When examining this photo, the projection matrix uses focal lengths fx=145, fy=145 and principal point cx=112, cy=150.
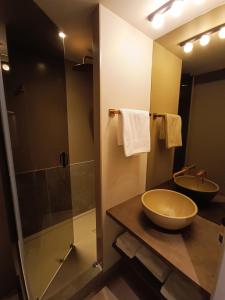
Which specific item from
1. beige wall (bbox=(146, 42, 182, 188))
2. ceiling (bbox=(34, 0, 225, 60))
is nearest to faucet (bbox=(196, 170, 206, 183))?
beige wall (bbox=(146, 42, 182, 188))

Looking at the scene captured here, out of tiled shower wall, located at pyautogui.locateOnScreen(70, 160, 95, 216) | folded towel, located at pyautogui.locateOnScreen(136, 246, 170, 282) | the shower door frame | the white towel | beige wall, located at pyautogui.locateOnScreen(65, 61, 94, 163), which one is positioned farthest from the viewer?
tiled shower wall, located at pyautogui.locateOnScreen(70, 160, 95, 216)

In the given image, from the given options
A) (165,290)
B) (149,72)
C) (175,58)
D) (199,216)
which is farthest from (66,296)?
(175,58)

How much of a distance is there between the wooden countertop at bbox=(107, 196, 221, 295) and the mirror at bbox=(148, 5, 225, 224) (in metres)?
0.22

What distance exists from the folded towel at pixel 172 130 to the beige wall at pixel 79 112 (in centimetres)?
115

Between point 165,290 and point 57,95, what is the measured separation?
6.32 feet

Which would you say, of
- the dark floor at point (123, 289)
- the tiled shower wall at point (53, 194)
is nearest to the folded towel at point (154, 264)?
the dark floor at point (123, 289)

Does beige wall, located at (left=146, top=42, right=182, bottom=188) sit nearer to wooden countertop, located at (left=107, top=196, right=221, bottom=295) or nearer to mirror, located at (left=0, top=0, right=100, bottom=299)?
wooden countertop, located at (left=107, top=196, right=221, bottom=295)

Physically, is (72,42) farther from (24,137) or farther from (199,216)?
(199,216)

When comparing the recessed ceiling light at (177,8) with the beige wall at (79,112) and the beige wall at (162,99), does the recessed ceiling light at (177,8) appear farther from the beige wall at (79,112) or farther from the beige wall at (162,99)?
the beige wall at (79,112)

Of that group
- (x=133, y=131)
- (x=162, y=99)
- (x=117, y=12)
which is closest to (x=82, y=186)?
(x=133, y=131)

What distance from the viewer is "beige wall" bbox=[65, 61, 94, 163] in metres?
1.91

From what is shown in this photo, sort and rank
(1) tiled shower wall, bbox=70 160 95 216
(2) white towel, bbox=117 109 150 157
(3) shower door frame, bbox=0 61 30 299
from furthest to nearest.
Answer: (1) tiled shower wall, bbox=70 160 95 216
(2) white towel, bbox=117 109 150 157
(3) shower door frame, bbox=0 61 30 299

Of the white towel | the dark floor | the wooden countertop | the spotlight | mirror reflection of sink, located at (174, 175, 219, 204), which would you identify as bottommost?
the dark floor

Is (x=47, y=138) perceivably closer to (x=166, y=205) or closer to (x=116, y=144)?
(x=116, y=144)
